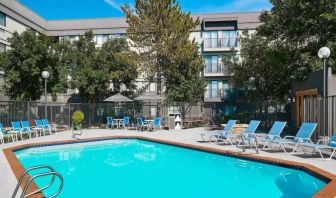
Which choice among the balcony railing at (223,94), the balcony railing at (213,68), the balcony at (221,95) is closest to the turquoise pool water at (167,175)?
the balcony at (221,95)

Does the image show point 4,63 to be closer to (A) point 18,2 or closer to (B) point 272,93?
(A) point 18,2

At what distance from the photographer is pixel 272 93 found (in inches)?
1071

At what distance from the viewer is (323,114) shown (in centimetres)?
→ 1442

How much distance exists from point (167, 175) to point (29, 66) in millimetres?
17002

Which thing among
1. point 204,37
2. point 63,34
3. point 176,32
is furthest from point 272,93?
point 63,34

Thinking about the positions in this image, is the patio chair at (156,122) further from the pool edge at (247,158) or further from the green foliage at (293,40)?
the green foliage at (293,40)

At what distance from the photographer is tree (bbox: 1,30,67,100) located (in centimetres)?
2481

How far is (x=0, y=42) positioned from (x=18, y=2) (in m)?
4.74

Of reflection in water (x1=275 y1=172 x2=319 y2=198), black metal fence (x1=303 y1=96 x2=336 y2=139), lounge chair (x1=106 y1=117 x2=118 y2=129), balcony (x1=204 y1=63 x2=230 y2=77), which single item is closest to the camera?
reflection in water (x1=275 y1=172 x2=319 y2=198)

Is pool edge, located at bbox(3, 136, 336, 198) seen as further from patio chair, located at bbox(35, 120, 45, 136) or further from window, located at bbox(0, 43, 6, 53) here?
window, located at bbox(0, 43, 6, 53)

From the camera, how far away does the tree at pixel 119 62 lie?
91.6 ft

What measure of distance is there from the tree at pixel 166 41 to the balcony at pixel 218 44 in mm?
8626

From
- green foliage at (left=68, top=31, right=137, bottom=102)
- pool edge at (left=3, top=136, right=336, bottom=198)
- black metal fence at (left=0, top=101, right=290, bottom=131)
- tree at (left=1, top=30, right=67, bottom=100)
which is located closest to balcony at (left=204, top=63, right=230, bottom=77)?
black metal fence at (left=0, top=101, right=290, bottom=131)

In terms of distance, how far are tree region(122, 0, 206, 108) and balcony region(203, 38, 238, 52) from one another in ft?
28.3
